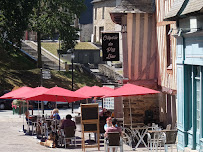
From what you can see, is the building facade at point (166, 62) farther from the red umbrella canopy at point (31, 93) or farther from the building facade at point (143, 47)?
the red umbrella canopy at point (31, 93)

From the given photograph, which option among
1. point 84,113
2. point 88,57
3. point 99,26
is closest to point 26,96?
point 84,113

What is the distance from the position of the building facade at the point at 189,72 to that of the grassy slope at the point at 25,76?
31257 mm

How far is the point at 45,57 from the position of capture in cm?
6366

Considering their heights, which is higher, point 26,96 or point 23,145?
point 26,96

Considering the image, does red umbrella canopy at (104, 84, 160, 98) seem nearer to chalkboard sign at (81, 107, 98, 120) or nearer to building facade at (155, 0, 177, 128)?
chalkboard sign at (81, 107, 98, 120)

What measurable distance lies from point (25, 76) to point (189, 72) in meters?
35.8

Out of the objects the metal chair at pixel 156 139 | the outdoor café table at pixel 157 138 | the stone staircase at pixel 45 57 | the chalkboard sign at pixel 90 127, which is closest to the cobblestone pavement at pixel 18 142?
the chalkboard sign at pixel 90 127

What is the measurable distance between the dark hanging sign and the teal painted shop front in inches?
332

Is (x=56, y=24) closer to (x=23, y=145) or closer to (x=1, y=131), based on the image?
(x=1, y=131)

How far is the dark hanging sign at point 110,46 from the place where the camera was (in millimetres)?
27141

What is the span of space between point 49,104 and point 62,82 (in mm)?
8445

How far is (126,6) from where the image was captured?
26.2 m

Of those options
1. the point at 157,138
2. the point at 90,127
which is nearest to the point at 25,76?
the point at 90,127

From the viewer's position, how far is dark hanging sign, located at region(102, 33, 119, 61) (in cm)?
2714
